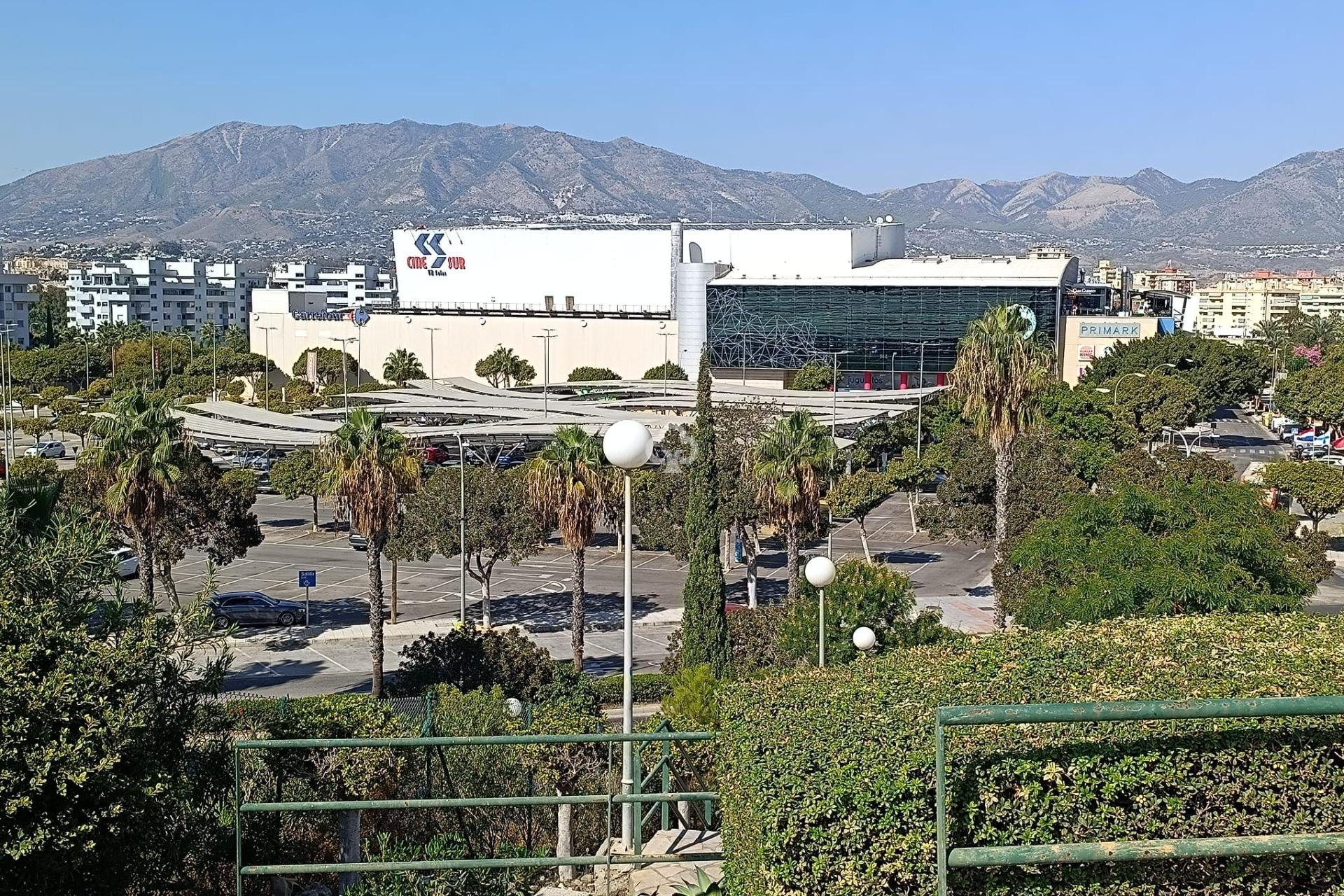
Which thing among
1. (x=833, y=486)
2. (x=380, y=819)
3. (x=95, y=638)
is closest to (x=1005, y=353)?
(x=833, y=486)

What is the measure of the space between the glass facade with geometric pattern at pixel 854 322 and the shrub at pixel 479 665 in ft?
215

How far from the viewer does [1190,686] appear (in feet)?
20.5

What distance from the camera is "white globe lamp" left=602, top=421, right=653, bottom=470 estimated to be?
9102mm

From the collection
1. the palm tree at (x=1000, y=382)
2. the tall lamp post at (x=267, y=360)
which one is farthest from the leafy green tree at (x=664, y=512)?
the tall lamp post at (x=267, y=360)

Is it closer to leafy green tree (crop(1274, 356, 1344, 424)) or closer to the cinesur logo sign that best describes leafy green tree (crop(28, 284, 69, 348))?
the cinesur logo sign

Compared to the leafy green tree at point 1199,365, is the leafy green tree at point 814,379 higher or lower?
lower

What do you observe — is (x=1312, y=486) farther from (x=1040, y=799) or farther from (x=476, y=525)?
(x=1040, y=799)

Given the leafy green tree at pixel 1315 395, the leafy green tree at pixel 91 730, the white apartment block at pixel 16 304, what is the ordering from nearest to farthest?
1. the leafy green tree at pixel 91 730
2. the leafy green tree at pixel 1315 395
3. the white apartment block at pixel 16 304

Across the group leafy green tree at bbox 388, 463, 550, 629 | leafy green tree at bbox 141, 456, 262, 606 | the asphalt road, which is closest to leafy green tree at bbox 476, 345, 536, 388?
the asphalt road

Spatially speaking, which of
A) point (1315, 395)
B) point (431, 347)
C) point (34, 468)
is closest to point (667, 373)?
point (431, 347)

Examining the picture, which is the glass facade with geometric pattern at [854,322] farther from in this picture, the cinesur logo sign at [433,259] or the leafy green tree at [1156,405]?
the cinesur logo sign at [433,259]

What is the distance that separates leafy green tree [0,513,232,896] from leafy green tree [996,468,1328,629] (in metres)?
14.6

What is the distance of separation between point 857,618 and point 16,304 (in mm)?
137109

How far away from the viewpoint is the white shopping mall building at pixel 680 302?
9075cm
